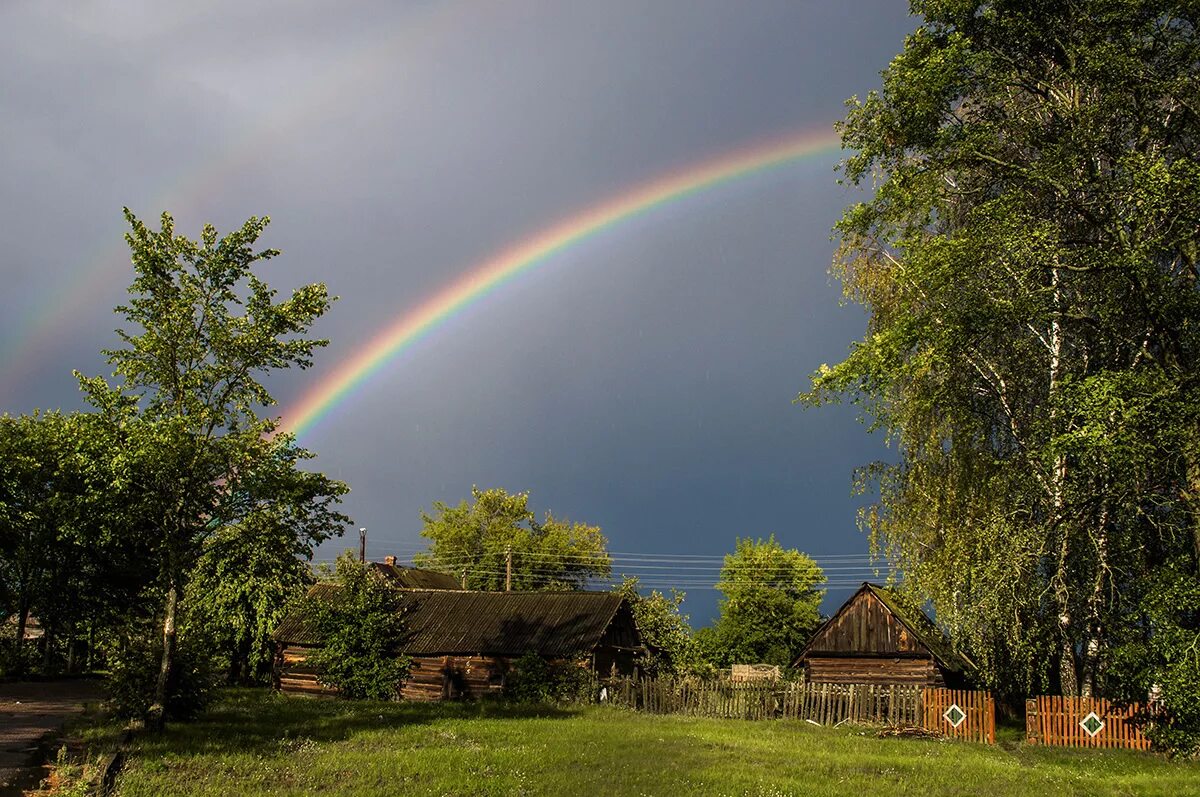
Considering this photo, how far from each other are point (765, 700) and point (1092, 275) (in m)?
18.1

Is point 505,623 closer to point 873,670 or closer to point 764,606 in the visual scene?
point 873,670

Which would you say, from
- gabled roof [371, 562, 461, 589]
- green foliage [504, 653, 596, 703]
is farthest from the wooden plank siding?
gabled roof [371, 562, 461, 589]

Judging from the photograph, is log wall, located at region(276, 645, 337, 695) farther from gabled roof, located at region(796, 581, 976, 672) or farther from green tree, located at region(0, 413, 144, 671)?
gabled roof, located at region(796, 581, 976, 672)

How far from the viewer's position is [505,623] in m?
41.1

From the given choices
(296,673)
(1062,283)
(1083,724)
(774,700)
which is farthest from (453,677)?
(1062,283)

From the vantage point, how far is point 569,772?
15.4m

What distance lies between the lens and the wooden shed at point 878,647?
34.6 meters

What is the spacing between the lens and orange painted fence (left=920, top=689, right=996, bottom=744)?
82.7 ft

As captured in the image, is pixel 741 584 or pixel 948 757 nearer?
pixel 948 757

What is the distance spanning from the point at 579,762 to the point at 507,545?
65.3 m

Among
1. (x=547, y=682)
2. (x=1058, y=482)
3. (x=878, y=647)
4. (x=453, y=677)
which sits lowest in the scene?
(x=453, y=677)

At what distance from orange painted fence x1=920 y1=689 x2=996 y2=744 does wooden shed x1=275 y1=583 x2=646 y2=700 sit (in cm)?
1415

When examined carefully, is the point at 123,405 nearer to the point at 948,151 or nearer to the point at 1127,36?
the point at 948,151

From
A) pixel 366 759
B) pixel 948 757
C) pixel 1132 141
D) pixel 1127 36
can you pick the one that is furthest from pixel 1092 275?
pixel 366 759
